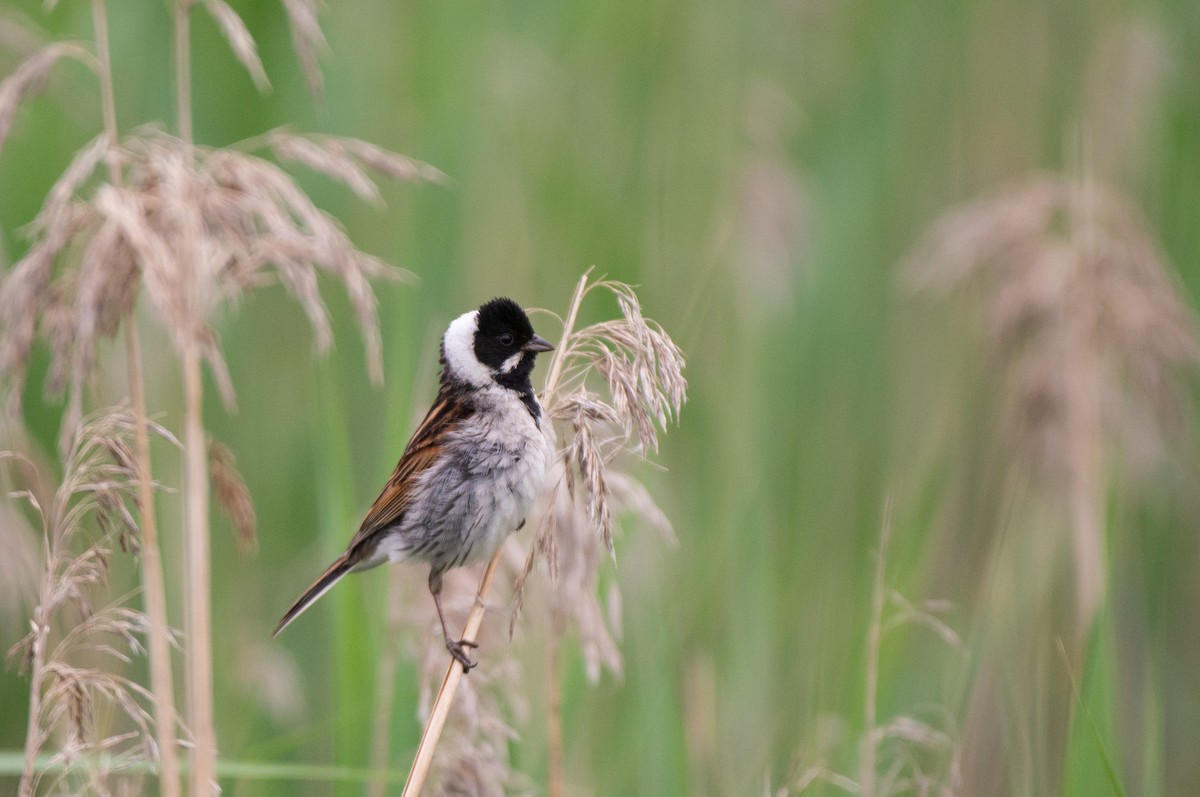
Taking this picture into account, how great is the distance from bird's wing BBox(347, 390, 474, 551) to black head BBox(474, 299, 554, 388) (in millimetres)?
132

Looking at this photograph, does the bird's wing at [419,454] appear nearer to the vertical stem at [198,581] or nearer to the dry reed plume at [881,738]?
the dry reed plume at [881,738]

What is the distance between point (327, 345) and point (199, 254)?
0.75 ft

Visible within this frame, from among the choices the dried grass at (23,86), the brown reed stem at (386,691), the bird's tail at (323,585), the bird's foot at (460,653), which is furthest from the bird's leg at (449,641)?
the dried grass at (23,86)

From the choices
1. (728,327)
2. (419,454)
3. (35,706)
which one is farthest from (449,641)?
(728,327)

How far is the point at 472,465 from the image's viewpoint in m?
3.02

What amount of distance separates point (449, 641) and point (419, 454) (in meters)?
0.60

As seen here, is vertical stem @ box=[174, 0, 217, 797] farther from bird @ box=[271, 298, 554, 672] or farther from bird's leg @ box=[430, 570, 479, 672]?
bird @ box=[271, 298, 554, 672]

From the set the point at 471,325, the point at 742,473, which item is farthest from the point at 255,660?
the point at 742,473

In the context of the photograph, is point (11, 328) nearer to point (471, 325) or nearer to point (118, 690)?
point (118, 690)

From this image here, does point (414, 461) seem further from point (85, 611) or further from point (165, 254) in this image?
point (165, 254)

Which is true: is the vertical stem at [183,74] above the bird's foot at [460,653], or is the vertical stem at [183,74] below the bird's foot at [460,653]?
above

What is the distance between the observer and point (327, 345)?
1.83 metres

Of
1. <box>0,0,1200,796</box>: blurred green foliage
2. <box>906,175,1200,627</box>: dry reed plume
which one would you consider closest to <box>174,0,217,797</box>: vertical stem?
<box>0,0,1200,796</box>: blurred green foliage

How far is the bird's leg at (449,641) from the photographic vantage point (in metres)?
2.33
